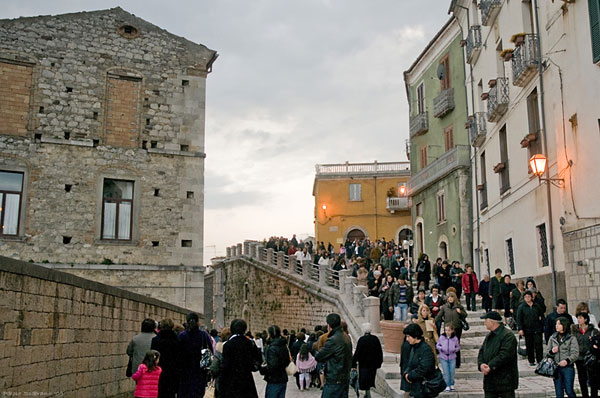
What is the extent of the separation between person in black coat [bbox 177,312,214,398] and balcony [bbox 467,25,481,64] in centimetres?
1825

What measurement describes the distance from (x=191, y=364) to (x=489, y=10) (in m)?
16.7

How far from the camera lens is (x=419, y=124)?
30312mm

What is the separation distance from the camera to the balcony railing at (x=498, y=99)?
19016 millimetres

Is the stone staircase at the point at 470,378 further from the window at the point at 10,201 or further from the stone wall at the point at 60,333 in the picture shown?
the window at the point at 10,201

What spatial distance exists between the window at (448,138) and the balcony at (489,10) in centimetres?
663

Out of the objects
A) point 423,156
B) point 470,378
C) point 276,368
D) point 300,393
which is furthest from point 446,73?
point 276,368

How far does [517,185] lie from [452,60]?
35.0ft

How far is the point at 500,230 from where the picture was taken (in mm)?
19891

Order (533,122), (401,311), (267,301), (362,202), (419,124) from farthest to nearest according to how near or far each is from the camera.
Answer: (362,202) → (419,124) → (267,301) → (533,122) → (401,311)

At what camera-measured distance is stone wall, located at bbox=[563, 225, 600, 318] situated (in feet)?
42.4

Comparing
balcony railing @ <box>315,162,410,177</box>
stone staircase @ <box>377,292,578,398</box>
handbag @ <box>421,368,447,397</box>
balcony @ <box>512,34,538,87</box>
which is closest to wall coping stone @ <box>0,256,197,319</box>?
handbag @ <box>421,368,447,397</box>

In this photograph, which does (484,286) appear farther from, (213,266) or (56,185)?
(213,266)

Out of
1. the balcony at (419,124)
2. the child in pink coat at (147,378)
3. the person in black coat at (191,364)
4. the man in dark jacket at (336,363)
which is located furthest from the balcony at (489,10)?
the child in pink coat at (147,378)

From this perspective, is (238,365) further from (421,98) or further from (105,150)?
(421,98)
